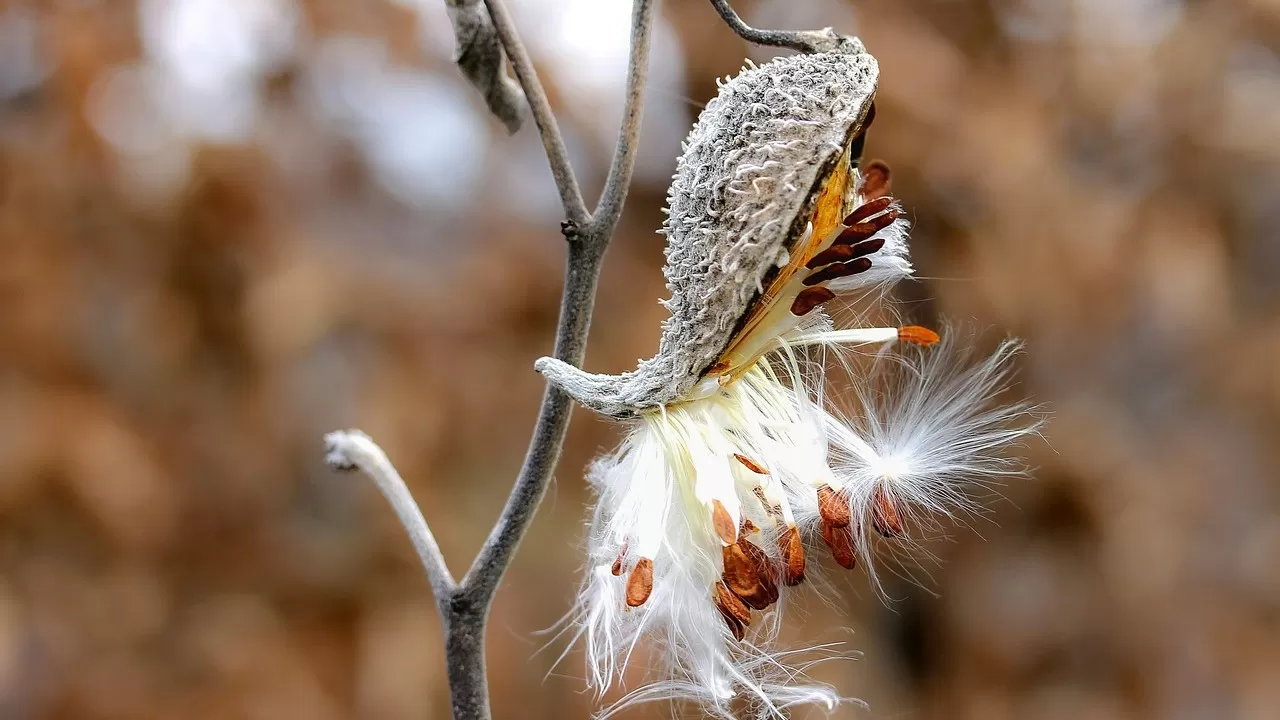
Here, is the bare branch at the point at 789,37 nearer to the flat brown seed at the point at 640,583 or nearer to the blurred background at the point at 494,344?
the flat brown seed at the point at 640,583

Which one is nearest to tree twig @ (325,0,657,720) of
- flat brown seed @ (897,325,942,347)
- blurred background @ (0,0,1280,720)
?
flat brown seed @ (897,325,942,347)

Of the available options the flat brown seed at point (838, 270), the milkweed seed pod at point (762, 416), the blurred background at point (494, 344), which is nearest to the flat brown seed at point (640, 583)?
the milkweed seed pod at point (762, 416)

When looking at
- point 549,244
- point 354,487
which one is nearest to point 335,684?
point 354,487

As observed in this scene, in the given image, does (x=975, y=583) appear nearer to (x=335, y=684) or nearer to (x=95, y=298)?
(x=335, y=684)

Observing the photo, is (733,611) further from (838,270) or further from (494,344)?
(494,344)

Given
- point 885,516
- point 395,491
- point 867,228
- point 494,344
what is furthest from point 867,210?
point 494,344

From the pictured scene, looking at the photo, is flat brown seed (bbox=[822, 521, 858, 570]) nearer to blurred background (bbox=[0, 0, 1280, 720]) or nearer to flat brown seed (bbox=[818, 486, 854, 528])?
flat brown seed (bbox=[818, 486, 854, 528])
